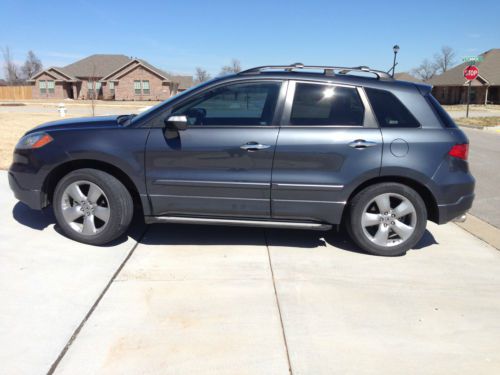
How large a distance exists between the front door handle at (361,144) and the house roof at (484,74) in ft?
175

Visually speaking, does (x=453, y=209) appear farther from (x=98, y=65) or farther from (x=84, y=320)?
(x=98, y=65)

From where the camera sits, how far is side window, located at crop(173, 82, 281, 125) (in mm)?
4293

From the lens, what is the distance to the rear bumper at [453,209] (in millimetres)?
4262

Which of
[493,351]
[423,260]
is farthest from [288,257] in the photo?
[493,351]

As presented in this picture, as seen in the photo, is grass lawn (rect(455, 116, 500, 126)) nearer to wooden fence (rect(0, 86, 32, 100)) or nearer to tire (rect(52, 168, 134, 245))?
tire (rect(52, 168, 134, 245))

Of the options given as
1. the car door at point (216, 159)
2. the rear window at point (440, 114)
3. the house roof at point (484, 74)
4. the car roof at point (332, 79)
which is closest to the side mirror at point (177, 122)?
the car door at point (216, 159)

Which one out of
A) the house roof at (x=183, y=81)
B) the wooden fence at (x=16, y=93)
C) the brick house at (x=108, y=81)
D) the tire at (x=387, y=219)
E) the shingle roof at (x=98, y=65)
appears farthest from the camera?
the house roof at (x=183, y=81)

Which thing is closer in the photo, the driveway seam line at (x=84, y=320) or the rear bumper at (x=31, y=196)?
the driveway seam line at (x=84, y=320)

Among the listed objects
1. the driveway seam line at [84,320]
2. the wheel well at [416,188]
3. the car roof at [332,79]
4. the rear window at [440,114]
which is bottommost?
the driveway seam line at [84,320]

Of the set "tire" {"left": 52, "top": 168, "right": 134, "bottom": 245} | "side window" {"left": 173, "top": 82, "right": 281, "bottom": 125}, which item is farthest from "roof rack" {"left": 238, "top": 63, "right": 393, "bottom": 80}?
"tire" {"left": 52, "top": 168, "right": 134, "bottom": 245}

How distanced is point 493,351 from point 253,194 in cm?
232

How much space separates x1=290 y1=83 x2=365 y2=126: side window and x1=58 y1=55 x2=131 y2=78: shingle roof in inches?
2345

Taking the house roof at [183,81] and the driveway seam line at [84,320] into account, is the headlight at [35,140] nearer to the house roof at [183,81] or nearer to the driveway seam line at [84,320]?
the driveway seam line at [84,320]

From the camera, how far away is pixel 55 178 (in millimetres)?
4527
